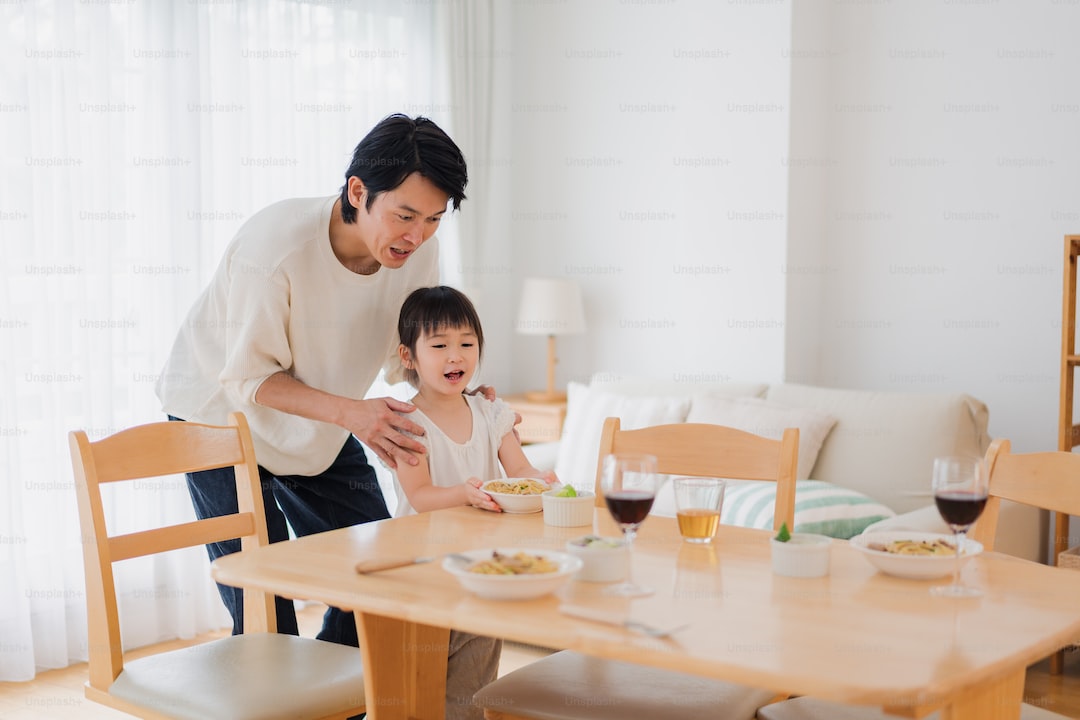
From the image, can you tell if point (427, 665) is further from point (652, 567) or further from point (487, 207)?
point (487, 207)

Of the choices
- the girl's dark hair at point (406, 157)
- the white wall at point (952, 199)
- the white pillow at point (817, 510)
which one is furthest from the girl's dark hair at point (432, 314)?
the white wall at point (952, 199)

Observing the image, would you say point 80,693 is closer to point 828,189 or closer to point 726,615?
point 726,615

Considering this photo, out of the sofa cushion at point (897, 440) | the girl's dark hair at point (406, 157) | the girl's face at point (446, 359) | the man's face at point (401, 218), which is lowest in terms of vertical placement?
the sofa cushion at point (897, 440)

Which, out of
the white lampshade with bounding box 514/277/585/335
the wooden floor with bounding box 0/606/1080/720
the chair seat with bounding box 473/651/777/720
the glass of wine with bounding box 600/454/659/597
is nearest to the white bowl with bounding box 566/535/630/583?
the glass of wine with bounding box 600/454/659/597

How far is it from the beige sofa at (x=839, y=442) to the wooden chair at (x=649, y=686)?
3.80 ft

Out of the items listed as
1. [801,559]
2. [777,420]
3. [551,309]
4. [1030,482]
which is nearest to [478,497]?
[801,559]

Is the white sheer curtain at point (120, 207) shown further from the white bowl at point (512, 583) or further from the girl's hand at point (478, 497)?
the white bowl at point (512, 583)

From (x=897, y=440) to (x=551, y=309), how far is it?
1.53 meters

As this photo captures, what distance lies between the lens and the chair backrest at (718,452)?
208 centimetres

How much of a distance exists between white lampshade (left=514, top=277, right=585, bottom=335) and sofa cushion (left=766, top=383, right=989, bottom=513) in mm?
1196

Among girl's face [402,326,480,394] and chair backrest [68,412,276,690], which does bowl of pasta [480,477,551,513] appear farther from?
chair backrest [68,412,276,690]

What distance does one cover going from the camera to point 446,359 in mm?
2283

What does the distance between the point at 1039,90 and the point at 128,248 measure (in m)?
3.15

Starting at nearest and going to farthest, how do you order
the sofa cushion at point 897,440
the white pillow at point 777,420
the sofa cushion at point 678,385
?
the sofa cushion at point 897,440, the white pillow at point 777,420, the sofa cushion at point 678,385
